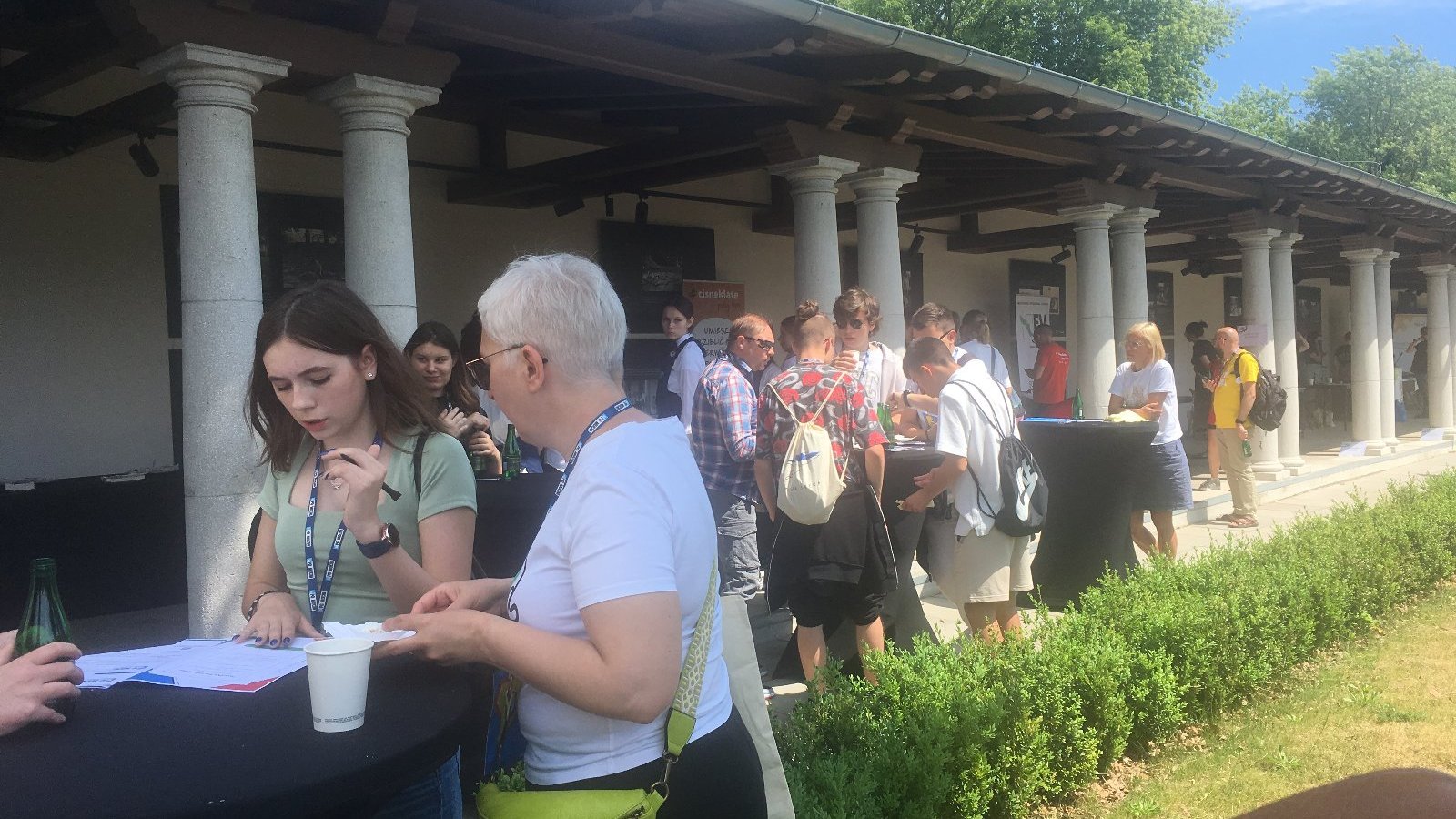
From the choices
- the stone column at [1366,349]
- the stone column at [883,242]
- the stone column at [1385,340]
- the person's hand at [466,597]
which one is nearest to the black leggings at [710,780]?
the person's hand at [466,597]

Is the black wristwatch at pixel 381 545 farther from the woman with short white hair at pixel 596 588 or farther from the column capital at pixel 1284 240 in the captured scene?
the column capital at pixel 1284 240

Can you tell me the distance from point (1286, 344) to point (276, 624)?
12749 mm

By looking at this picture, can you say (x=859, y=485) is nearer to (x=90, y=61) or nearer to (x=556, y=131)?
(x=90, y=61)

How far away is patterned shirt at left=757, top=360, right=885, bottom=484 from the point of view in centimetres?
430

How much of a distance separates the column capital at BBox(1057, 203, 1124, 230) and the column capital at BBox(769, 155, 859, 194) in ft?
11.0

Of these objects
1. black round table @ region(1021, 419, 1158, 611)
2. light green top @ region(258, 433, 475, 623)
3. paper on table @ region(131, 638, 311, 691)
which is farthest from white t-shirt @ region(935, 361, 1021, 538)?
paper on table @ region(131, 638, 311, 691)

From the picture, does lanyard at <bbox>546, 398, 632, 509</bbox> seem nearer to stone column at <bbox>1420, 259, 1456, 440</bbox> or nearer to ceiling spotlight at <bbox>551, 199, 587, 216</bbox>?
ceiling spotlight at <bbox>551, 199, 587, 216</bbox>

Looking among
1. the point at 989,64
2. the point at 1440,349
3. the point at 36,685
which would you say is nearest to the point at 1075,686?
the point at 36,685

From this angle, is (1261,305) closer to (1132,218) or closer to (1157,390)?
(1132,218)

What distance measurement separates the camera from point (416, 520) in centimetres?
215

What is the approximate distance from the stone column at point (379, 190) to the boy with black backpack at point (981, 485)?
2482 mm

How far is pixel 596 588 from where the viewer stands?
1461mm

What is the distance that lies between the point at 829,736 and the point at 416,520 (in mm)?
1593

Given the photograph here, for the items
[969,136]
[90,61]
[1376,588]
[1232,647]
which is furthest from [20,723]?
[969,136]
